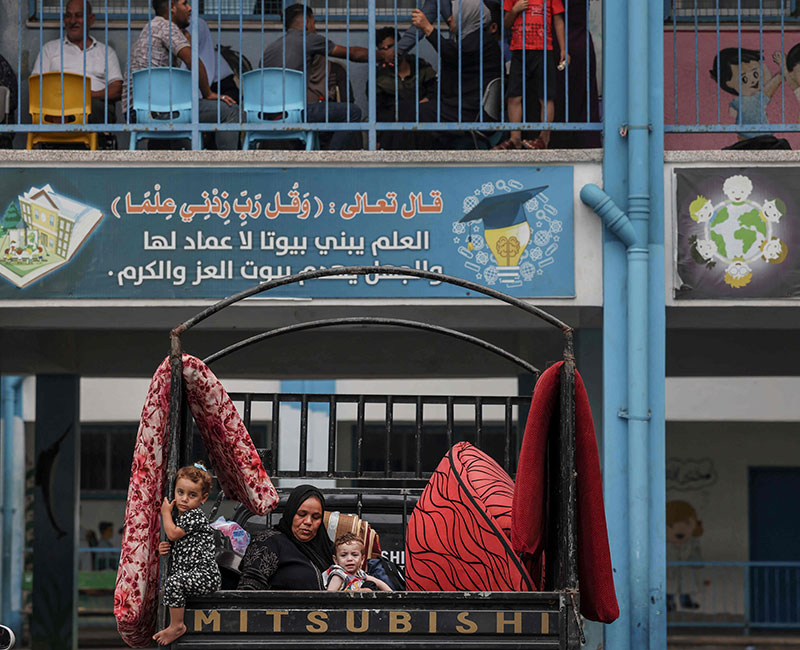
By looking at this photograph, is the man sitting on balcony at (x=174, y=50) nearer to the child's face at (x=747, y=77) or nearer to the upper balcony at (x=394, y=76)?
the upper balcony at (x=394, y=76)

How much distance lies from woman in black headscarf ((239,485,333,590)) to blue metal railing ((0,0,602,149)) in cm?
384

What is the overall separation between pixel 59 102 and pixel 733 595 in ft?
36.8

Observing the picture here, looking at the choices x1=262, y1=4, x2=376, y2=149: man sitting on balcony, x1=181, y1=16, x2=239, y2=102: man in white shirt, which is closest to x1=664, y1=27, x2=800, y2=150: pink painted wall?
x1=262, y1=4, x2=376, y2=149: man sitting on balcony

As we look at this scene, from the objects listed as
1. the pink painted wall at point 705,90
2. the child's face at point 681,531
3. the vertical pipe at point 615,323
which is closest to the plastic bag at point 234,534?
the vertical pipe at point 615,323

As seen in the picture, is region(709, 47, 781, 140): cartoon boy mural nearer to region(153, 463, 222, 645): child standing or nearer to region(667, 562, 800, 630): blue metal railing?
region(667, 562, 800, 630): blue metal railing

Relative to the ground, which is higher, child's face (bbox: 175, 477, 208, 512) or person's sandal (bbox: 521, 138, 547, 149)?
person's sandal (bbox: 521, 138, 547, 149)

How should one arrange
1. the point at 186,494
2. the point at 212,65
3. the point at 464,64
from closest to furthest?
the point at 186,494 < the point at 464,64 < the point at 212,65

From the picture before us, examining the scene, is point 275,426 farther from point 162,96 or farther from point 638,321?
point 162,96

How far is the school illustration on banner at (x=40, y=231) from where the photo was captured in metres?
8.52

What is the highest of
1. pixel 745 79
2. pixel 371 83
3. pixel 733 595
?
pixel 745 79

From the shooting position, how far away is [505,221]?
28.1ft

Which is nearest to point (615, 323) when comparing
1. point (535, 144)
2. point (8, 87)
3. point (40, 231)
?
point (535, 144)

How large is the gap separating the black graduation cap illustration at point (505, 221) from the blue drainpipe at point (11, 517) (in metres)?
9.59

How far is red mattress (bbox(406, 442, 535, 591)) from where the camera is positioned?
4.90 m
